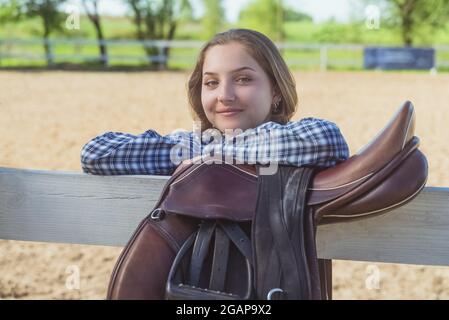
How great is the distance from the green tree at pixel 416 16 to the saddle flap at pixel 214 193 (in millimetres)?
23552

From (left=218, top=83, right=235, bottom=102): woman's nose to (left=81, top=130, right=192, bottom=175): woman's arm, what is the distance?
0.10 m

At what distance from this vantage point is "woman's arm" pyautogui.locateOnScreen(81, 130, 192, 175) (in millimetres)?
1063

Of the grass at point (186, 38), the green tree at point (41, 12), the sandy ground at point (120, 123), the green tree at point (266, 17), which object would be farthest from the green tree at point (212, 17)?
the sandy ground at point (120, 123)

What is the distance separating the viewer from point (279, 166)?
93 centimetres

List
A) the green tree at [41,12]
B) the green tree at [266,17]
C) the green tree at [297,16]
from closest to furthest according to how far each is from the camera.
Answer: the green tree at [41,12] → the green tree at [266,17] → the green tree at [297,16]

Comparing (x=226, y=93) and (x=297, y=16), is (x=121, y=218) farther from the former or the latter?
(x=297, y=16)

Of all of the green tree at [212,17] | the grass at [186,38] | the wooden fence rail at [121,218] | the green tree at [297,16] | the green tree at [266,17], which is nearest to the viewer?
the wooden fence rail at [121,218]

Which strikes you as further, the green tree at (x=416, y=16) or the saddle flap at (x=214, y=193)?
the green tree at (x=416, y=16)

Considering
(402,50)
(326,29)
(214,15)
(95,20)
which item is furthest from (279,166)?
(214,15)

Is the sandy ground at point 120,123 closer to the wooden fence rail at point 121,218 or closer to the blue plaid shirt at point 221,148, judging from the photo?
the wooden fence rail at point 121,218

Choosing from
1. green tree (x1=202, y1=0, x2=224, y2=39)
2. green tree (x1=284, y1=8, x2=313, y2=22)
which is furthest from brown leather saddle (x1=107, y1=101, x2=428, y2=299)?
green tree (x1=284, y1=8, x2=313, y2=22)

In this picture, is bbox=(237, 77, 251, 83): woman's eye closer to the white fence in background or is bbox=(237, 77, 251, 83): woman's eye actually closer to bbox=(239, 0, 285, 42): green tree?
the white fence in background

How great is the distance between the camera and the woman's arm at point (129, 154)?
106 cm

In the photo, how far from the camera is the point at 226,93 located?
1.06 meters
